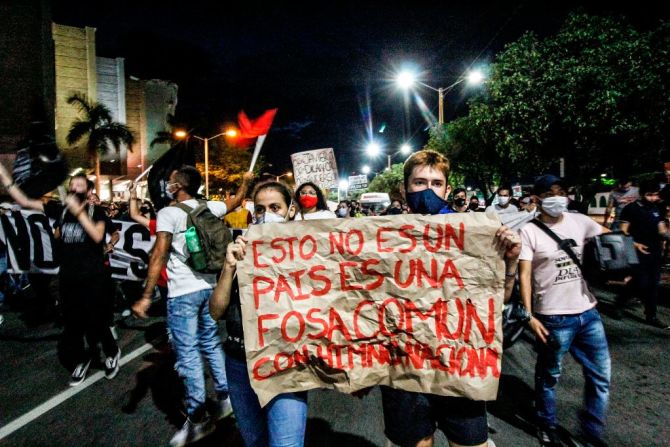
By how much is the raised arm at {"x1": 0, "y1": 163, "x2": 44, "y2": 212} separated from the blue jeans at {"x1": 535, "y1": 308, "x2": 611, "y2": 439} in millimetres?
4140

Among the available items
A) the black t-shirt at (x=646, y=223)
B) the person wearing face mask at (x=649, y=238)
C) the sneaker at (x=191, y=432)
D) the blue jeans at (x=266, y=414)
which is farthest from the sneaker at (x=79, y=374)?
the black t-shirt at (x=646, y=223)

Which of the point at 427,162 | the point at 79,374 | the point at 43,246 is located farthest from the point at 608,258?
the point at 43,246

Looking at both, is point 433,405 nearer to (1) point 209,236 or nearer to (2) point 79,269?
(1) point 209,236

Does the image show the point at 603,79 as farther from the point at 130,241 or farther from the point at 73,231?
the point at 73,231

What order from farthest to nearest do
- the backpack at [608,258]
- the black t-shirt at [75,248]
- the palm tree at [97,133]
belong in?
the palm tree at [97,133]
the black t-shirt at [75,248]
the backpack at [608,258]

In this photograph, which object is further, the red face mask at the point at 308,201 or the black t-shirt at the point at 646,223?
the black t-shirt at the point at 646,223

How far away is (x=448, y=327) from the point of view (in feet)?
6.72

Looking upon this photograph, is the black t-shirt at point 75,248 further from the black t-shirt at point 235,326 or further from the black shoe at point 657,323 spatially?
the black shoe at point 657,323

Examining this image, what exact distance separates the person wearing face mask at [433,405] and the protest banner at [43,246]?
18.9 feet

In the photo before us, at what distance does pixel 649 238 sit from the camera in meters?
6.33

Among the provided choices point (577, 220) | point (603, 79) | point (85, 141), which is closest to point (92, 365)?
point (577, 220)

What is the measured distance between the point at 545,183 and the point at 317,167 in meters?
6.26

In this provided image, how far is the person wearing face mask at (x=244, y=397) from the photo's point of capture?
206 centimetres

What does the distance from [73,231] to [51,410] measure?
60.6 inches
